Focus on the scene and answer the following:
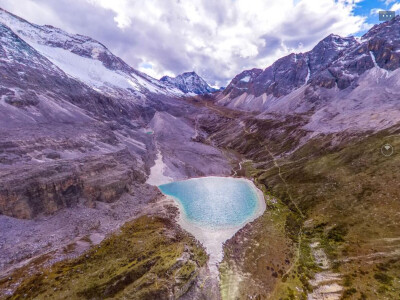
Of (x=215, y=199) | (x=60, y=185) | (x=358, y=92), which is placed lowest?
(x=215, y=199)

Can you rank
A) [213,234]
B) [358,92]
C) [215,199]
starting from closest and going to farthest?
[213,234]
[215,199]
[358,92]

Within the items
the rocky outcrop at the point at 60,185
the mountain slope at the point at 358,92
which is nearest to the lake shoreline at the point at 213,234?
the rocky outcrop at the point at 60,185

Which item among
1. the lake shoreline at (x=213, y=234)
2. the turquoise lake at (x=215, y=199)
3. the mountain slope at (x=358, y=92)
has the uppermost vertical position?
the mountain slope at (x=358, y=92)

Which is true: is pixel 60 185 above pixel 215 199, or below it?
above

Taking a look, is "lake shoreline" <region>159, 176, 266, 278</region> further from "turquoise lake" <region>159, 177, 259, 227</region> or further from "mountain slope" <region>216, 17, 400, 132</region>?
"mountain slope" <region>216, 17, 400, 132</region>

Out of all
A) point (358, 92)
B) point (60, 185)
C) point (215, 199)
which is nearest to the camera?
point (60, 185)

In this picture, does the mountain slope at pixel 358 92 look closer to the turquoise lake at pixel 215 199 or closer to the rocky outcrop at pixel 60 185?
the turquoise lake at pixel 215 199

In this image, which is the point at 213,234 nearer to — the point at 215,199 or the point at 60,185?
the point at 215,199

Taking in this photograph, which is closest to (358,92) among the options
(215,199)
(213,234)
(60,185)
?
(215,199)
